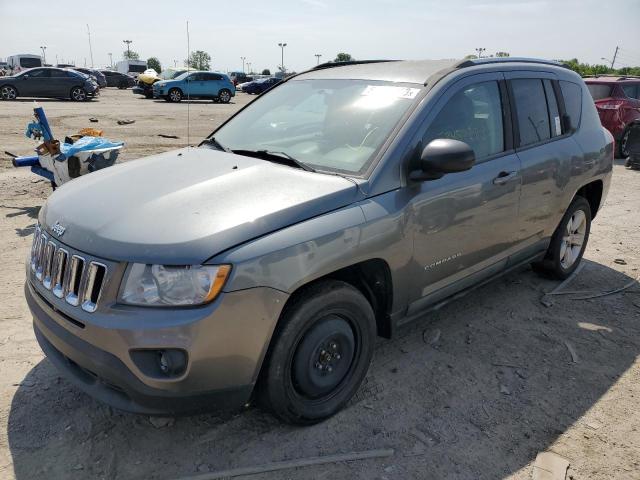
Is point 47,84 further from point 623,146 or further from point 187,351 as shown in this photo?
point 187,351

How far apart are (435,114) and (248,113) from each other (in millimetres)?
1494

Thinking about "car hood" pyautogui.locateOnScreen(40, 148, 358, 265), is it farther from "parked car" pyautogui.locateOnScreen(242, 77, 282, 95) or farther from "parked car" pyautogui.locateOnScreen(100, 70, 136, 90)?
"parked car" pyautogui.locateOnScreen(100, 70, 136, 90)

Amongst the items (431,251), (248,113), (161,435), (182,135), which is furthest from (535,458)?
(182,135)

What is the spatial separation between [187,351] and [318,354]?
789 mm

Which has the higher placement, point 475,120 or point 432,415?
point 475,120

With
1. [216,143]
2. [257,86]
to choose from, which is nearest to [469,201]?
[216,143]

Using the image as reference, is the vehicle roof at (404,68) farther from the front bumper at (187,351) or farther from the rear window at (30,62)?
the rear window at (30,62)

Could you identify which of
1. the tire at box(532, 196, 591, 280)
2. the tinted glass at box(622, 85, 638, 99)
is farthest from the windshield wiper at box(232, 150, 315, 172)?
the tinted glass at box(622, 85, 638, 99)

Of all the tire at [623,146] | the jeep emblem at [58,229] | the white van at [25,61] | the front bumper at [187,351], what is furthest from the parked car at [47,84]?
the white van at [25,61]

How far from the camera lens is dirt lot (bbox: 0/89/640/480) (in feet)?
8.43

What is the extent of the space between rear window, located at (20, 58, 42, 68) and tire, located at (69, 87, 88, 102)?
91.1 ft

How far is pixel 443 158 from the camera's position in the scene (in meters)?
2.79

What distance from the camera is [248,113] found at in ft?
12.9

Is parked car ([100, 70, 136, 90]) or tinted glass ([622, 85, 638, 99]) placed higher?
tinted glass ([622, 85, 638, 99])
